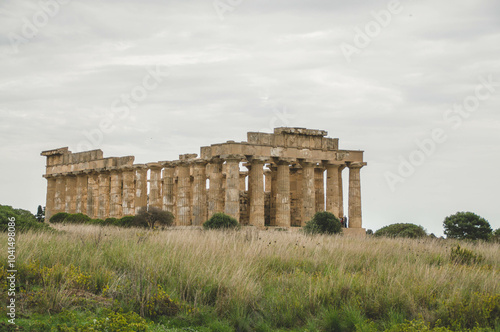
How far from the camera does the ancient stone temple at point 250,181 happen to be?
107 feet

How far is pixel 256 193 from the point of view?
3259 centimetres

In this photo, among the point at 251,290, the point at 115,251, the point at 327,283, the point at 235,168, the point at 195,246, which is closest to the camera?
the point at 251,290

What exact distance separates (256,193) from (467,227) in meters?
12.1

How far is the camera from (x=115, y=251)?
12.8 m

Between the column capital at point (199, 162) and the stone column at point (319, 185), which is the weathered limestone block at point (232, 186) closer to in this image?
the column capital at point (199, 162)

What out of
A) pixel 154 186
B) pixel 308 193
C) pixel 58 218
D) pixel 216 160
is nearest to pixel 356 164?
pixel 308 193

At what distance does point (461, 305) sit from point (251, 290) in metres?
3.91

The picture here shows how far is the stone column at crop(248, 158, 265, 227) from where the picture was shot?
32438 millimetres

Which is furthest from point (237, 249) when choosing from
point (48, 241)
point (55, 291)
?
point (55, 291)

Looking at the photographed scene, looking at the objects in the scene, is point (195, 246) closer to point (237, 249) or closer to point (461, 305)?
point (237, 249)

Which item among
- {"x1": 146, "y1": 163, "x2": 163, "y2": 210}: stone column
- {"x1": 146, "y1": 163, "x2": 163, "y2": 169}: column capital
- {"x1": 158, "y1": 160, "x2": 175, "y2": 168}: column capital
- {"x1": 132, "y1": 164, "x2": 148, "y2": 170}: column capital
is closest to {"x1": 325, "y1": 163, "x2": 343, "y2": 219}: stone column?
{"x1": 158, "y1": 160, "x2": 175, "y2": 168}: column capital

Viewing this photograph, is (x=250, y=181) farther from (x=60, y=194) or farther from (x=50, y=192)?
(x=50, y=192)

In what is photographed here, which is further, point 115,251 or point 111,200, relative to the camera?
point 111,200

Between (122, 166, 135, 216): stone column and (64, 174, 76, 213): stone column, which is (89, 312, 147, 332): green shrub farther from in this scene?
(64, 174, 76, 213): stone column
